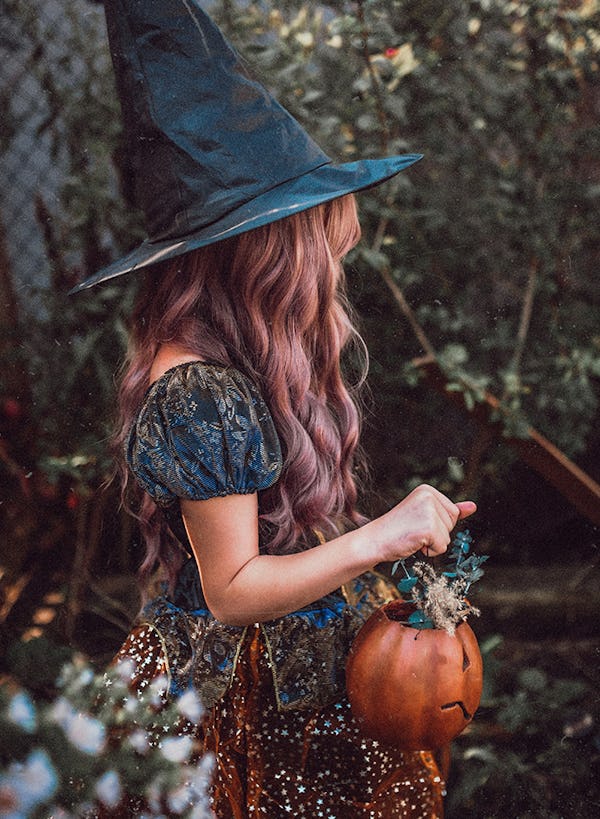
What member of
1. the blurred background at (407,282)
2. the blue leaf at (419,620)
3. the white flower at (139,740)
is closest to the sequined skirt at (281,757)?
the blue leaf at (419,620)

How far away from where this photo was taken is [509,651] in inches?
101

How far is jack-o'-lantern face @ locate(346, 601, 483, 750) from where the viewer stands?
1.17 m

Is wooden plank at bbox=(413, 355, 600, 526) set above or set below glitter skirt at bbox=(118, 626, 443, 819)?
below

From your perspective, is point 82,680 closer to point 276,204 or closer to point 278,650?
point 278,650

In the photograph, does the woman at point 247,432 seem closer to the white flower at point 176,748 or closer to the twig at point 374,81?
the white flower at point 176,748

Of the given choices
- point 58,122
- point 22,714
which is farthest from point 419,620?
point 58,122

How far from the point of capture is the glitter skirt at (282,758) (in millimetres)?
1304

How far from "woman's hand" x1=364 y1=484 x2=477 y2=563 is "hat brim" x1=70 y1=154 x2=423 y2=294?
43 cm

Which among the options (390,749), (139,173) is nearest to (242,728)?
(390,749)

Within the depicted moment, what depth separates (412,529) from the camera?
1116 mm

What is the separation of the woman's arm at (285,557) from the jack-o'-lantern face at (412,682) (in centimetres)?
12

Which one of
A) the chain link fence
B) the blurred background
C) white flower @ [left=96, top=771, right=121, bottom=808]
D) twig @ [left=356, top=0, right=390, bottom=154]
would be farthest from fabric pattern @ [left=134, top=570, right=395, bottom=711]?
the chain link fence

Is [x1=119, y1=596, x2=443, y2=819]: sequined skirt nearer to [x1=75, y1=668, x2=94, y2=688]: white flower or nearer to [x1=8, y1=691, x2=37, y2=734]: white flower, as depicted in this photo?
[x1=75, y1=668, x2=94, y2=688]: white flower

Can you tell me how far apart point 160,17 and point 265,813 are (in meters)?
1.18
